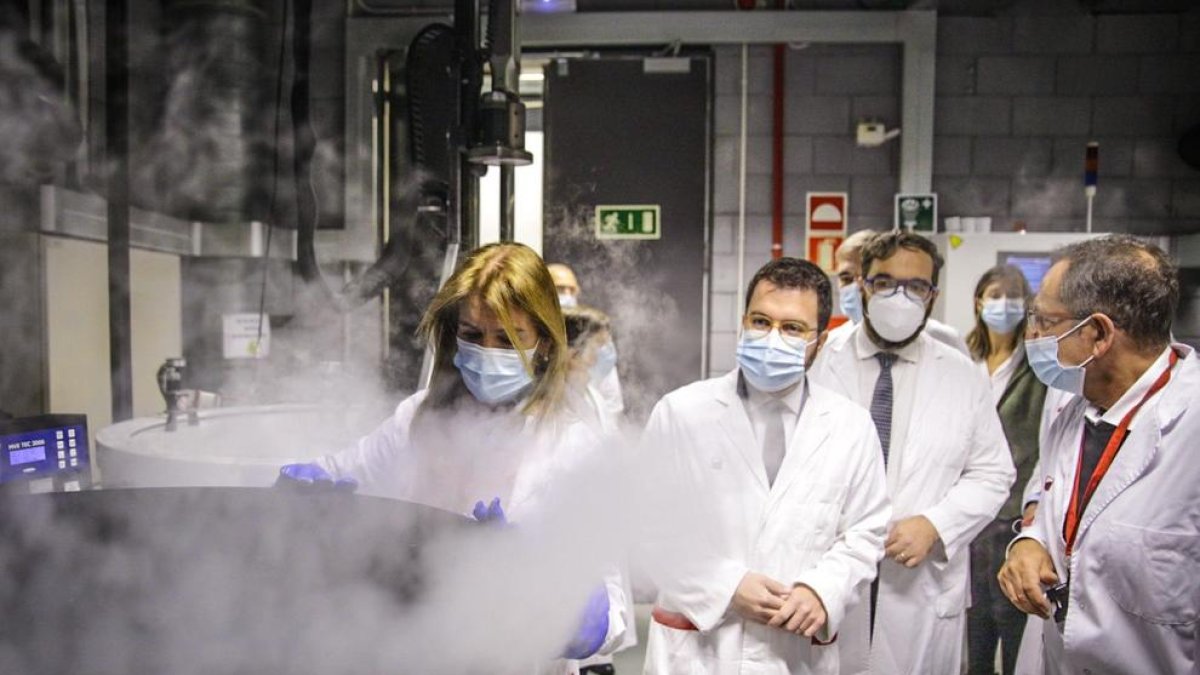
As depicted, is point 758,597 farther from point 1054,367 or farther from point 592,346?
point 592,346

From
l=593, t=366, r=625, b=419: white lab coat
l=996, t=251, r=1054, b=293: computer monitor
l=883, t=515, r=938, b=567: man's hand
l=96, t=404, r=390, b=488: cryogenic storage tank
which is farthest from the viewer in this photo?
l=996, t=251, r=1054, b=293: computer monitor

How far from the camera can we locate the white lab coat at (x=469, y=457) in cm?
98

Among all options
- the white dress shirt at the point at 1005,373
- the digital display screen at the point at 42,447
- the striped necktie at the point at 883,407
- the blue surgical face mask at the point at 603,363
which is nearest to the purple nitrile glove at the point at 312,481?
the digital display screen at the point at 42,447

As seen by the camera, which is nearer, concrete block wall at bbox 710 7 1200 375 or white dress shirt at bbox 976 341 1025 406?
white dress shirt at bbox 976 341 1025 406

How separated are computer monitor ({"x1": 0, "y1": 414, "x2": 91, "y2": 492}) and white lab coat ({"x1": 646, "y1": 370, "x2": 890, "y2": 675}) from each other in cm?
87

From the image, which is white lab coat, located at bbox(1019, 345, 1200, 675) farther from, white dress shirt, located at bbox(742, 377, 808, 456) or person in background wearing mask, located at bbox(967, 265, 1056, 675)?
person in background wearing mask, located at bbox(967, 265, 1056, 675)

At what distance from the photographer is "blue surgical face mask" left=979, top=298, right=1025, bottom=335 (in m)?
2.09

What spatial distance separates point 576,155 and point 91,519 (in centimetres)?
259

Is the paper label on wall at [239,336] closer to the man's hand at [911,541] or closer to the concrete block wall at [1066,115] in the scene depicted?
the man's hand at [911,541]

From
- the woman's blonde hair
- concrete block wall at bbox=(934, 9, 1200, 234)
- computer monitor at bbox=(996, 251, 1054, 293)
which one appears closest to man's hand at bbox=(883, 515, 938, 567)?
the woman's blonde hair

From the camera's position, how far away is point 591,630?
2.47ft

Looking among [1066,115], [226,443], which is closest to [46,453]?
[226,443]

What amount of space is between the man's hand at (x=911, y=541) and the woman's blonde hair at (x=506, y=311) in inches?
Result: 30.2

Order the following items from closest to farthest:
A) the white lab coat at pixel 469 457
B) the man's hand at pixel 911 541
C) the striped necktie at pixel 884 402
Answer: the white lab coat at pixel 469 457 < the man's hand at pixel 911 541 < the striped necktie at pixel 884 402
